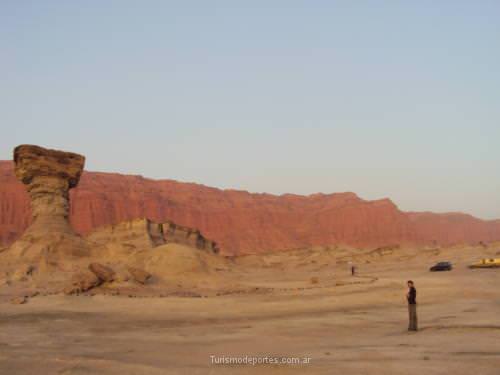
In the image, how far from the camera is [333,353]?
1295 cm

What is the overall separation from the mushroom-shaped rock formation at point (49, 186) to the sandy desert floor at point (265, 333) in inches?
722

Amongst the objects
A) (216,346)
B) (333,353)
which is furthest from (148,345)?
(333,353)

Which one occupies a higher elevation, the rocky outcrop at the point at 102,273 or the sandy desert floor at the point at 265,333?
→ the rocky outcrop at the point at 102,273

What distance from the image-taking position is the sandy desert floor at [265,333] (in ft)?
37.8

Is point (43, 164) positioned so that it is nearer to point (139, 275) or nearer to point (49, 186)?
Result: point (49, 186)

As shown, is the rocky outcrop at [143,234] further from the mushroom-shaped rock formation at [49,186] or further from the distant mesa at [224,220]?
the distant mesa at [224,220]

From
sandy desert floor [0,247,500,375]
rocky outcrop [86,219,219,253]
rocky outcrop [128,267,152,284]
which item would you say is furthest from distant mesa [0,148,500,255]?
sandy desert floor [0,247,500,375]

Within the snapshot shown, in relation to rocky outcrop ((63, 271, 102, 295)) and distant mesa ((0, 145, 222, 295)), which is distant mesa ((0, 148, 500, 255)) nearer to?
distant mesa ((0, 145, 222, 295))

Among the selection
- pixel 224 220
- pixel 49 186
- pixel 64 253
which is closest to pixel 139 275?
pixel 64 253

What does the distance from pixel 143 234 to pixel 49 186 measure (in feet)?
52.1

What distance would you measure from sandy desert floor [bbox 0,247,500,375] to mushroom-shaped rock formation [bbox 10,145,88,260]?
1833 cm

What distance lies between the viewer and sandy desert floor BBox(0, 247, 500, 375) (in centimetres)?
1153

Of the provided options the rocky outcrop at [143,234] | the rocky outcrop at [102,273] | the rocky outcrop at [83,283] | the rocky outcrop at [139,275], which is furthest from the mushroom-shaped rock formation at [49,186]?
the rocky outcrop at [83,283]

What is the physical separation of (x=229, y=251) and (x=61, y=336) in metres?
152
